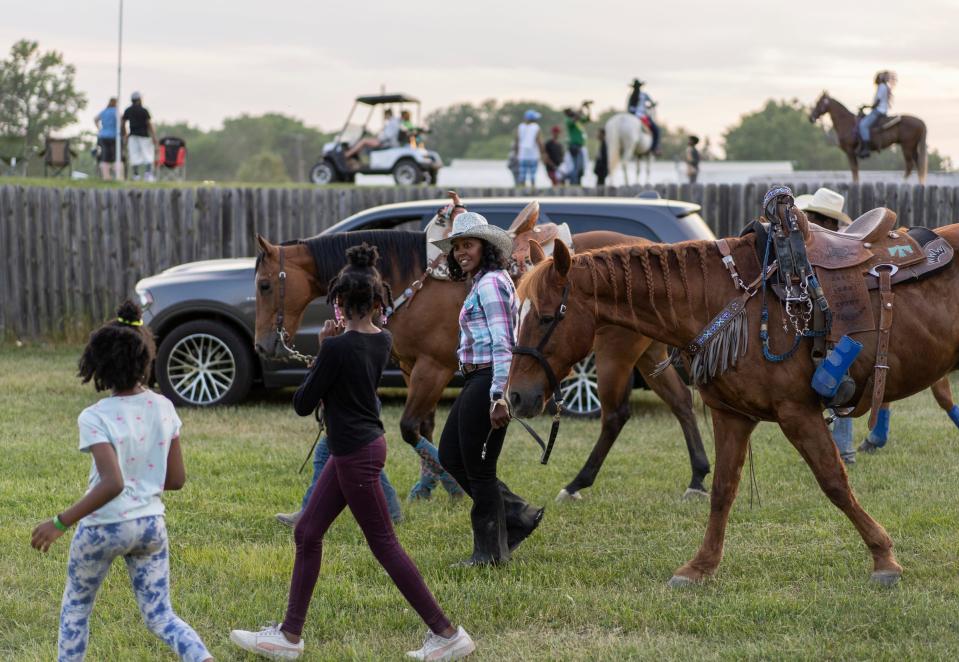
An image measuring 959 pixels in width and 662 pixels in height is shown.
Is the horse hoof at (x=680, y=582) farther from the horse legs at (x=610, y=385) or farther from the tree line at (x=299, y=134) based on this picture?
the tree line at (x=299, y=134)

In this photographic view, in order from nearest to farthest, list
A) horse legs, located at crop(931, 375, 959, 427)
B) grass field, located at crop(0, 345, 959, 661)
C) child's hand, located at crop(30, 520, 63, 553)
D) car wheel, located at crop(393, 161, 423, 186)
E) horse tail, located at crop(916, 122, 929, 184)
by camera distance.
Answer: child's hand, located at crop(30, 520, 63, 553) → grass field, located at crop(0, 345, 959, 661) → horse legs, located at crop(931, 375, 959, 427) → horse tail, located at crop(916, 122, 929, 184) → car wheel, located at crop(393, 161, 423, 186)

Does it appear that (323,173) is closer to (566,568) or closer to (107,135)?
(107,135)

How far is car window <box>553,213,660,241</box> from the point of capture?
10.0m

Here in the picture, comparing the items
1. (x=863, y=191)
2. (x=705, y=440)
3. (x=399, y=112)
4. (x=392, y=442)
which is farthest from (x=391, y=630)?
(x=399, y=112)

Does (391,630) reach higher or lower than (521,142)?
lower

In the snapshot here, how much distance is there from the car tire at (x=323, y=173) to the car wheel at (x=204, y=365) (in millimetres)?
17860

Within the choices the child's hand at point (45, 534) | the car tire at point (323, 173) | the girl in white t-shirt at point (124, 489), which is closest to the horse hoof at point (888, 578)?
the girl in white t-shirt at point (124, 489)

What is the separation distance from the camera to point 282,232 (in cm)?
1560

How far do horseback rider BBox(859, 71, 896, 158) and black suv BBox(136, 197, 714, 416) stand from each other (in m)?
13.8

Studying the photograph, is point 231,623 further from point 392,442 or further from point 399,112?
point 399,112

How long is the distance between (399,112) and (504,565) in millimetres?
24144

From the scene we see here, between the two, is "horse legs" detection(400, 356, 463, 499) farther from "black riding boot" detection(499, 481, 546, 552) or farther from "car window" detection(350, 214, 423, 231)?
"car window" detection(350, 214, 423, 231)

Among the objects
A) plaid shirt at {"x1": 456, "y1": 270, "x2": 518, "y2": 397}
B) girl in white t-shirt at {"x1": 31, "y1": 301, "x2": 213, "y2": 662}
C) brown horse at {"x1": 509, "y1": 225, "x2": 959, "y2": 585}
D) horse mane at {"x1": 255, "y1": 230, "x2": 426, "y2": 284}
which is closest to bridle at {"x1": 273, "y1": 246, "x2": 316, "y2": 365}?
horse mane at {"x1": 255, "y1": 230, "x2": 426, "y2": 284}

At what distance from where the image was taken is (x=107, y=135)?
2538 cm
